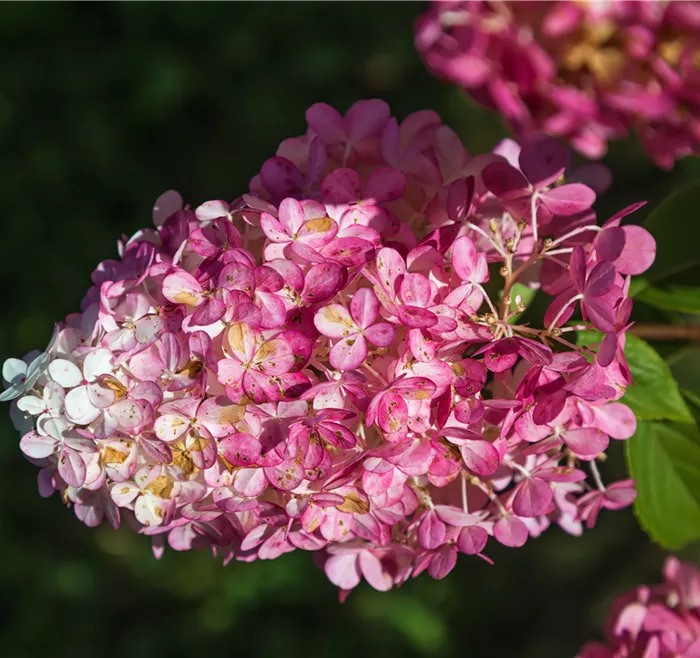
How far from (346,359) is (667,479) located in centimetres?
52

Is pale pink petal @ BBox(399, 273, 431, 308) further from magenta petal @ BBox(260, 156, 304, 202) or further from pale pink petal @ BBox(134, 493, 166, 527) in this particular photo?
pale pink petal @ BBox(134, 493, 166, 527)

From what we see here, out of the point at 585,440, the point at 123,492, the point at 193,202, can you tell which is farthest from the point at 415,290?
the point at 193,202

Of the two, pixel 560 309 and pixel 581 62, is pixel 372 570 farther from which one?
pixel 581 62

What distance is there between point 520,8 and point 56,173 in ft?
4.97

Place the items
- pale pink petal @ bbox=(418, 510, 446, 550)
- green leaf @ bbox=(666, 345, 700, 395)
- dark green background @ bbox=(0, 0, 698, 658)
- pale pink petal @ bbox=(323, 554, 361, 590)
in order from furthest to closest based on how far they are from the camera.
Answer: dark green background @ bbox=(0, 0, 698, 658)
green leaf @ bbox=(666, 345, 700, 395)
pale pink petal @ bbox=(323, 554, 361, 590)
pale pink petal @ bbox=(418, 510, 446, 550)

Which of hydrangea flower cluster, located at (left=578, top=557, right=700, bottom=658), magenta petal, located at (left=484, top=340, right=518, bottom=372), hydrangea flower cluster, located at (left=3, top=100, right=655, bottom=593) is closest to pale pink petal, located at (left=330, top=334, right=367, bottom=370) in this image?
hydrangea flower cluster, located at (left=3, top=100, right=655, bottom=593)

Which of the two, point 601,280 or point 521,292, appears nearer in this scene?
point 601,280

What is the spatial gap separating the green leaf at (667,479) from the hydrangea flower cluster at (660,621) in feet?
0.44

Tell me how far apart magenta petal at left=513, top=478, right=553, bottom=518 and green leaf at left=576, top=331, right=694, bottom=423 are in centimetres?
13

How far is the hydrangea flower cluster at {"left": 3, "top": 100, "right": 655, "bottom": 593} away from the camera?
0.69m

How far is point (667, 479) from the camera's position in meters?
0.97

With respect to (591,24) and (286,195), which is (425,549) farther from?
(591,24)

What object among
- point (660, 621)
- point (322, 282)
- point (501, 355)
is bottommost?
point (660, 621)

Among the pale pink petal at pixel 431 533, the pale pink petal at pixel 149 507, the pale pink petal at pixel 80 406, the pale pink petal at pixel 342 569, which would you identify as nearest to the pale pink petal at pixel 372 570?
the pale pink petal at pixel 342 569
